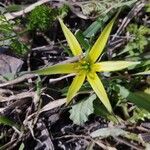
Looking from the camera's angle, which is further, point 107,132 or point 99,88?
point 107,132

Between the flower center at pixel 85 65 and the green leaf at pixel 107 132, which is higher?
the flower center at pixel 85 65

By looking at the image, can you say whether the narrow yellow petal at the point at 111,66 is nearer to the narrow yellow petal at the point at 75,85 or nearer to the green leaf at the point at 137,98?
the narrow yellow petal at the point at 75,85

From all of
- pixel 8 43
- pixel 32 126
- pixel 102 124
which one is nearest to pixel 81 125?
pixel 102 124

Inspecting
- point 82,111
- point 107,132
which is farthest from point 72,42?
point 107,132

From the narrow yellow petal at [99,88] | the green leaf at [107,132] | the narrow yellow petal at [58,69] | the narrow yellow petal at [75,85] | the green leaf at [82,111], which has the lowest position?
the green leaf at [107,132]

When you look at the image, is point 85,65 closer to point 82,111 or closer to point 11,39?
point 82,111

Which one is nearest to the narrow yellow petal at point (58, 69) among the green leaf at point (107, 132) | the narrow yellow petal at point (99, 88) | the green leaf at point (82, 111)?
the narrow yellow petal at point (99, 88)

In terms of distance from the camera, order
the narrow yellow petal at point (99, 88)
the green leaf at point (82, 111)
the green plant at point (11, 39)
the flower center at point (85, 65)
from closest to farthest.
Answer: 1. the narrow yellow petal at point (99, 88)
2. the flower center at point (85, 65)
3. the green leaf at point (82, 111)
4. the green plant at point (11, 39)

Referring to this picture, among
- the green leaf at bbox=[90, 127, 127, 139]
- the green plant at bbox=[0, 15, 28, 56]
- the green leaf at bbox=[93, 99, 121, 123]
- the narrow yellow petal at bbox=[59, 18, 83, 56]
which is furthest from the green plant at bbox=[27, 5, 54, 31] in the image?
the green leaf at bbox=[90, 127, 127, 139]
